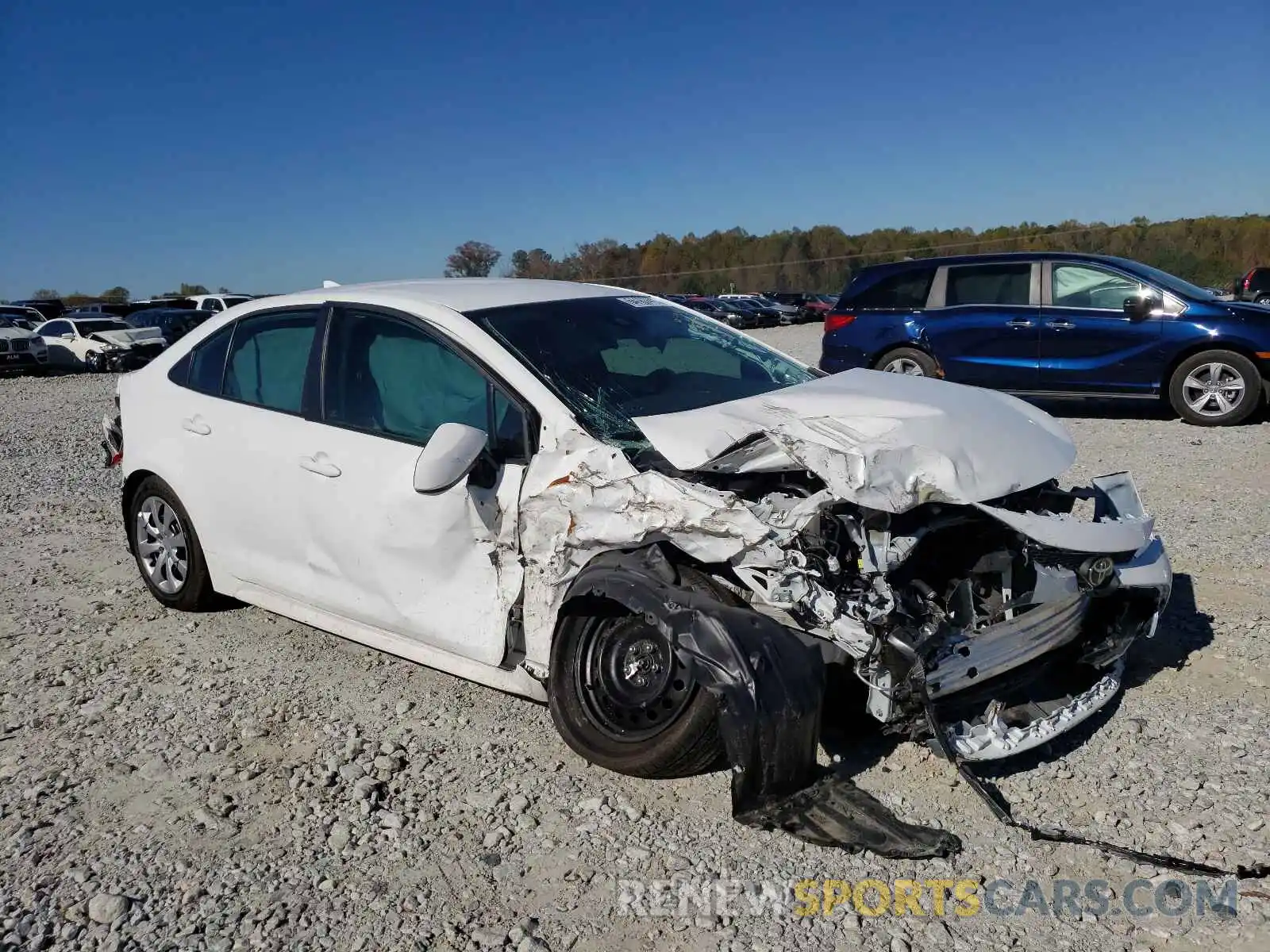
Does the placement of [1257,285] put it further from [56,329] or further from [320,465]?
[56,329]

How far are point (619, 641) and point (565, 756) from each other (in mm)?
530

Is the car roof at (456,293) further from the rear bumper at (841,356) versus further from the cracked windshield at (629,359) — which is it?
the rear bumper at (841,356)

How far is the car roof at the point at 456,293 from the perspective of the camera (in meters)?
4.14

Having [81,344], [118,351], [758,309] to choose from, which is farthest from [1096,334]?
[758,309]

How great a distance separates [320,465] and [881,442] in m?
2.22

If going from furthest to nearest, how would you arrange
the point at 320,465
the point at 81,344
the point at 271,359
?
the point at 81,344, the point at 271,359, the point at 320,465

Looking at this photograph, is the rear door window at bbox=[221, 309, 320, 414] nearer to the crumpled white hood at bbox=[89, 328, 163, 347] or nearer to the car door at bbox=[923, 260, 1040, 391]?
the car door at bbox=[923, 260, 1040, 391]


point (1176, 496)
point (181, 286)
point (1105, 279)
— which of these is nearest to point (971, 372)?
point (1105, 279)

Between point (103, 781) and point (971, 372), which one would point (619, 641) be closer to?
point (103, 781)

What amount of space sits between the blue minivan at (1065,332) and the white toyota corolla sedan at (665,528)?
641cm

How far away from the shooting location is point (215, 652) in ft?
15.3

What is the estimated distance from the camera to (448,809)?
3.27 m

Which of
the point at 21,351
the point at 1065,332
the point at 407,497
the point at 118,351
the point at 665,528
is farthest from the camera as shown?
the point at 118,351

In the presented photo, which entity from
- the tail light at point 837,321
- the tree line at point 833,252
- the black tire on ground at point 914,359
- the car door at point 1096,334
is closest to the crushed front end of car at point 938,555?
the car door at point 1096,334
